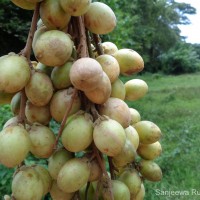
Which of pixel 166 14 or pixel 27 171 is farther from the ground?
pixel 27 171

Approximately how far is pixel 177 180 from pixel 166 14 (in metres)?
16.2

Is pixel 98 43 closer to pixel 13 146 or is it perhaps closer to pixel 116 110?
pixel 116 110

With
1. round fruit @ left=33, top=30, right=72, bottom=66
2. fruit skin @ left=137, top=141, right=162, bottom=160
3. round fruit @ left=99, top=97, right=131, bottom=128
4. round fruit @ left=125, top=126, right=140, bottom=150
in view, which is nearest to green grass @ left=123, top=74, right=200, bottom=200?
fruit skin @ left=137, top=141, right=162, bottom=160

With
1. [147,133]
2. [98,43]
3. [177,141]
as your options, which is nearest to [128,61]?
[98,43]

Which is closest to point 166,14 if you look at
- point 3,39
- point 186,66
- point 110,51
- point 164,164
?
point 186,66

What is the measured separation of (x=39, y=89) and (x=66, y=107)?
69 mm

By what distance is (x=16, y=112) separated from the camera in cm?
88

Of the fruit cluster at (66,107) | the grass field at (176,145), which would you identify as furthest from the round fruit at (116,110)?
the grass field at (176,145)

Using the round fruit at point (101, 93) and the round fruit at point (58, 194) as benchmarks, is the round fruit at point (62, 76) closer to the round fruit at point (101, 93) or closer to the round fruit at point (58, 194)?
the round fruit at point (101, 93)

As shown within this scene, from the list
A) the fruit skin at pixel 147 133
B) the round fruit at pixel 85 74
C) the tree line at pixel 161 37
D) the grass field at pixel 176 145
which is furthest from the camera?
the tree line at pixel 161 37

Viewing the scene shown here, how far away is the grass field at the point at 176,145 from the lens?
11.4ft

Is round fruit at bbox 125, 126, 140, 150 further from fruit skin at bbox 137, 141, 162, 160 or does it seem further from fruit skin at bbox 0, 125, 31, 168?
fruit skin at bbox 0, 125, 31, 168

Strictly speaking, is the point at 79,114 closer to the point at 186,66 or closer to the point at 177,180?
the point at 177,180

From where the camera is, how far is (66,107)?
80cm
